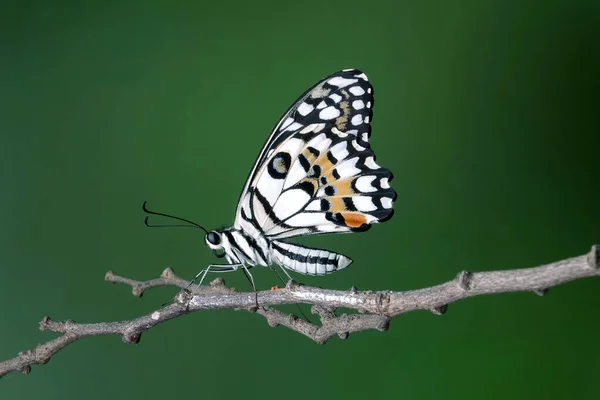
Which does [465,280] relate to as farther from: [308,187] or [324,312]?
[308,187]

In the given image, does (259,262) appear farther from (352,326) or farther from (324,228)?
(352,326)

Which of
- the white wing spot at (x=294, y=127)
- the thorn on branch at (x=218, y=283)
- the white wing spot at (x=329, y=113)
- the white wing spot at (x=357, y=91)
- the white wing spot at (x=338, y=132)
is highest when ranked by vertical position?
the white wing spot at (x=357, y=91)

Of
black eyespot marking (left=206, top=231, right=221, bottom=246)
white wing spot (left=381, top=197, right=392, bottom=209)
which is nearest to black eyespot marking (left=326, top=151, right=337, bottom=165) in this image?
white wing spot (left=381, top=197, right=392, bottom=209)

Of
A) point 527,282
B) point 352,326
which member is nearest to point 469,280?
point 527,282

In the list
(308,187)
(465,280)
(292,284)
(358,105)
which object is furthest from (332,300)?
(358,105)

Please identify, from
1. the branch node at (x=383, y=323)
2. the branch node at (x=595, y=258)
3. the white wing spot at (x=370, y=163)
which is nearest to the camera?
the branch node at (x=595, y=258)

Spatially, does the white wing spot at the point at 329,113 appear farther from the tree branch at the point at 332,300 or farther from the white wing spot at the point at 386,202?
the tree branch at the point at 332,300

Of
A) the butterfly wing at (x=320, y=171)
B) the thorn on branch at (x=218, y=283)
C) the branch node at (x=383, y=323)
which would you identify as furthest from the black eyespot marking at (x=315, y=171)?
the branch node at (x=383, y=323)

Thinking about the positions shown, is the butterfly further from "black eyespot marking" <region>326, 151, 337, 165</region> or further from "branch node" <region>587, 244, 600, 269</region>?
"branch node" <region>587, 244, 600, 269</region>
